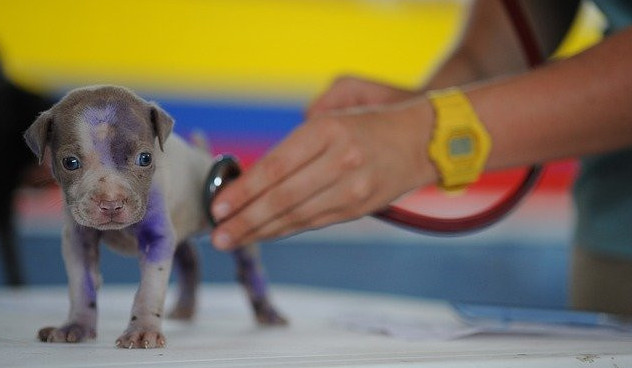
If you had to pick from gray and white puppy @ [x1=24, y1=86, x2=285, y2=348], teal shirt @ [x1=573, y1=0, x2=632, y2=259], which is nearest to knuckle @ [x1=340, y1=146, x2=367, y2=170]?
gray and white puppy @ [x1=24, y1=86, x2=285, y2=348]

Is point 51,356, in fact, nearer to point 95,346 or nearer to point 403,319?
point 95,346

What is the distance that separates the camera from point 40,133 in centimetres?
44

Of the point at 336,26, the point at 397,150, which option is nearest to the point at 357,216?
the point at 397,150

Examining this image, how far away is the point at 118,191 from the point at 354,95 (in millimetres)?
399

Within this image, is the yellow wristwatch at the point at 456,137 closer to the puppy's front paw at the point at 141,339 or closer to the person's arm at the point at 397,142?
the person's arm at the point at 397,142

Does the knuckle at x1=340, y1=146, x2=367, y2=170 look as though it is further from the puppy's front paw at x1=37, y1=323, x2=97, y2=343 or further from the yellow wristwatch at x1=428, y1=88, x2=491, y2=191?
the puppy's front paw at x1=37, y1=323, x2=97, y2=343

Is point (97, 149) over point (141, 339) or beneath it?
over

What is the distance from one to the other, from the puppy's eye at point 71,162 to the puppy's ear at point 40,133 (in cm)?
2

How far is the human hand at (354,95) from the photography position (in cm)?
79

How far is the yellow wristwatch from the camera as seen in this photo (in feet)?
1.92

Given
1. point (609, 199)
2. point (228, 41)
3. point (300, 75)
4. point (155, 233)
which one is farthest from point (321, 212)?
point (300, 75)

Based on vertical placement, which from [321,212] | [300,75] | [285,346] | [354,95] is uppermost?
[300,75]

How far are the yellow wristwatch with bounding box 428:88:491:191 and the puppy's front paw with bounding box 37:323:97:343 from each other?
0.92 ft

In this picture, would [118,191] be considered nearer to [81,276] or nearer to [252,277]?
[81,276]
